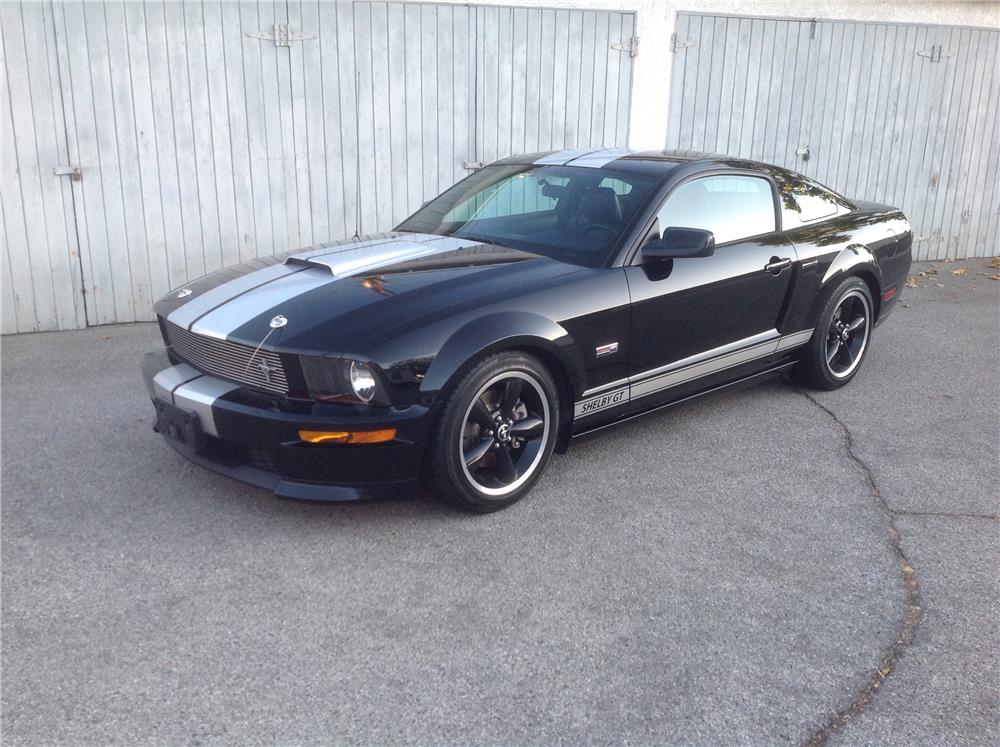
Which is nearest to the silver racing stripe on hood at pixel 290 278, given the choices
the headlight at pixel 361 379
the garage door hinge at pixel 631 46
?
the headlight at pixel 361 379

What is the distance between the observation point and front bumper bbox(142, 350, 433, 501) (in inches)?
137

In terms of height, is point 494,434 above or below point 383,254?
below

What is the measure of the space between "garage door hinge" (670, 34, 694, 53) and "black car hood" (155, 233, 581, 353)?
4733 millimetres

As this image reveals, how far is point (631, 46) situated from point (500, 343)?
5303mm

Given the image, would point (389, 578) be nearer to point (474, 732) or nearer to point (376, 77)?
point (474, 732)

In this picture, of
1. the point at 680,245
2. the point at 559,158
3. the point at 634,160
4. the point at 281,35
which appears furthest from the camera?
the point at 281,35

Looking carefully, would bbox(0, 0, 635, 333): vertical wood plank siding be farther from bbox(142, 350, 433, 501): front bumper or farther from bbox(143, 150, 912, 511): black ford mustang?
bbox(142, 350, 433, 501): front bumper

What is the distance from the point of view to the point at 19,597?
321 centimetres

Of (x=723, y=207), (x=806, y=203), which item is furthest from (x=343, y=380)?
(x=806, y=203)

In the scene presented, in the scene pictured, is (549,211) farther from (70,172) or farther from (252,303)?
(70,172)

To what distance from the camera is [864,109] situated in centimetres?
930

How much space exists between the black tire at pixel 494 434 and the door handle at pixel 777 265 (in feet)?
5.16

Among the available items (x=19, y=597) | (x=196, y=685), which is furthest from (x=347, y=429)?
(x=19, y=597)

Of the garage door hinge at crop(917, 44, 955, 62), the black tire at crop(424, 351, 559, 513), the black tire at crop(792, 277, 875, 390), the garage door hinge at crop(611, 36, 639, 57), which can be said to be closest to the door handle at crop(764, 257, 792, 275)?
the black tire at crop(792, 277, 875, 390)
